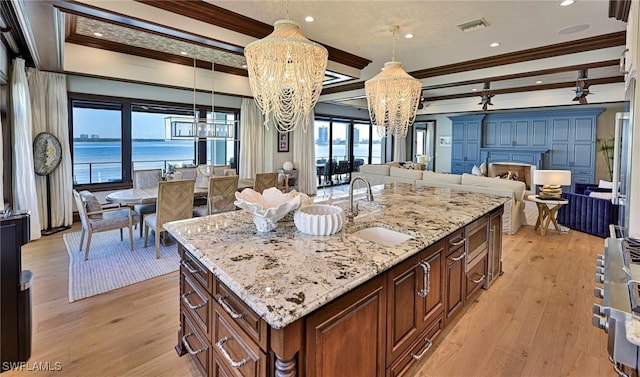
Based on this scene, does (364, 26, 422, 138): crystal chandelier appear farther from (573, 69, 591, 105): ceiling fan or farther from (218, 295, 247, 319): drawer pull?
(573, 69, 591, 105): ceiling fan

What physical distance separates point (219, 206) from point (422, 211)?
312 centimetres

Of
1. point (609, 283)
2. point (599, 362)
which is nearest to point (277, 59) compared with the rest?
point (609, 283)

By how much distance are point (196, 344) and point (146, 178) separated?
400 centimetres

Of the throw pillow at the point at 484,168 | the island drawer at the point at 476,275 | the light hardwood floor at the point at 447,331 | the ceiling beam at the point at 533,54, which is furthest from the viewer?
the throw pillow at the point at 484,168

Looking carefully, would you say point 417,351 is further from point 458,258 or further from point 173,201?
point 173,201

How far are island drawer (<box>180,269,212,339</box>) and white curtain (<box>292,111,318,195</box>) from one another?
668 cm

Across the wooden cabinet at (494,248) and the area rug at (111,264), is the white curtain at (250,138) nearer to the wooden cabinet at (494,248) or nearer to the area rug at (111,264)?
the area rug at (111,264)

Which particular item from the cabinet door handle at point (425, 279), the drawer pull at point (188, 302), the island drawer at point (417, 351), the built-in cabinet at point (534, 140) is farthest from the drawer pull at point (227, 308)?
the built-in cabinet at point (534, 140)

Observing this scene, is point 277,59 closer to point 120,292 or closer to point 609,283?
point 609,283

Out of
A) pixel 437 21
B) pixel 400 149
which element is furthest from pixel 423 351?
pixel 400 149

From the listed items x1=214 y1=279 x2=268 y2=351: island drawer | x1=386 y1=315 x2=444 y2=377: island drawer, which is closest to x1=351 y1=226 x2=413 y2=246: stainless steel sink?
x1=386 y1=315 x2=444 y2=377: island drawer

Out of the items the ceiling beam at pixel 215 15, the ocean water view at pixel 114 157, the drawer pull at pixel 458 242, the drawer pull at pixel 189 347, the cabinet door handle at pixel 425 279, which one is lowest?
the drawer pull at pixel 189 347

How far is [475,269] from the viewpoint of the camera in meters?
2.81

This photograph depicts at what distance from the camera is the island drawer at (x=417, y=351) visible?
179cm
